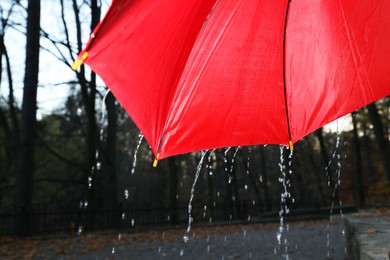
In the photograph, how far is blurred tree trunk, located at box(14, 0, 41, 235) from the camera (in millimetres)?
11788

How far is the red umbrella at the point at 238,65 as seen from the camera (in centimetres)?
248

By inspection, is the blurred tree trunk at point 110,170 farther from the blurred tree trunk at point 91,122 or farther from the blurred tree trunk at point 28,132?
the blurred tree trunk at point 28,132

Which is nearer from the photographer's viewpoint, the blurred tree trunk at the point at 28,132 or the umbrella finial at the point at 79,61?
the umbrella finial at the point at 79,61

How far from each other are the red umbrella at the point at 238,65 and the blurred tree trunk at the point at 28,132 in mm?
10549

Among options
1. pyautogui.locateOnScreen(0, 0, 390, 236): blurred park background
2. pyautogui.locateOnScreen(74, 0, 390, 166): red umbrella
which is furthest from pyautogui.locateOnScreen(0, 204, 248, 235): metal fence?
pyautogui.locateOnScreen(74, 0, 390, 166): red umbrella

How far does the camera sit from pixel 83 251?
319 inches

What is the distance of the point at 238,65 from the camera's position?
9.78 ft

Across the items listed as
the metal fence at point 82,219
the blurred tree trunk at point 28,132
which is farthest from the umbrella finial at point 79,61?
the blurred tree trunk at point 28,132

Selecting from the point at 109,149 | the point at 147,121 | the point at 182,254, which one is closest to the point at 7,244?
the point at 182,254

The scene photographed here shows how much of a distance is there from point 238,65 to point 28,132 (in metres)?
10.9

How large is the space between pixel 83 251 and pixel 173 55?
6691mm

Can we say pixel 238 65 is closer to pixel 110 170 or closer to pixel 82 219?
pixel 82 219

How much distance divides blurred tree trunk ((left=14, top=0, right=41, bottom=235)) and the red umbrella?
10.5 meters

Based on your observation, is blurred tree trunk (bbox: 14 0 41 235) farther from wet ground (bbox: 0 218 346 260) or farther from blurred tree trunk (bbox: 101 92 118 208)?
blurred tree trunk (bbox: 101 92 118 208)
